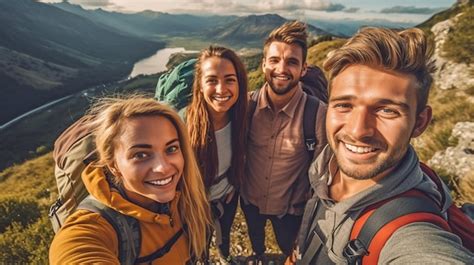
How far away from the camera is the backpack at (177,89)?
374 centimetres

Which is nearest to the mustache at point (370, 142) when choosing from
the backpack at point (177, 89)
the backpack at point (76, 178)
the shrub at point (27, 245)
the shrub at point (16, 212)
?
the backpack at point (76, 178)

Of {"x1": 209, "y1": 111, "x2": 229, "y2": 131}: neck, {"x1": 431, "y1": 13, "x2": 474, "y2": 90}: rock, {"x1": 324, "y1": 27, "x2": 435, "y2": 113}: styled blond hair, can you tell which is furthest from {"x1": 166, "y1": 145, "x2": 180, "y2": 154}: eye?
{"x1": 431, "y1": 13, "x2": 474, "y2": 90}: rock

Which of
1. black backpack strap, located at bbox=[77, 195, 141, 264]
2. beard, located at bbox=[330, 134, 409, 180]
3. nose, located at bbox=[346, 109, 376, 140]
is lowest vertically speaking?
black backpack strap, located at bbox=[77, 195, 141, 264]

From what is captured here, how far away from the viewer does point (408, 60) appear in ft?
6.51

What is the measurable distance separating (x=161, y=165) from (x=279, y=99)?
5.99ft

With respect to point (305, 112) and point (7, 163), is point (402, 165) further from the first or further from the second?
point (7, 163)

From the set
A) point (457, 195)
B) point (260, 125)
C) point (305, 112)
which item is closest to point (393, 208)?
point (305, 112)

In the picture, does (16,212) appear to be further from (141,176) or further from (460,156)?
(460,156)

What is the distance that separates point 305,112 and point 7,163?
196 ft

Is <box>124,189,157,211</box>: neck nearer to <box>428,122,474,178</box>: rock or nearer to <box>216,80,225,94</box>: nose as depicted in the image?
<box>216,80,225,94</box>: nose

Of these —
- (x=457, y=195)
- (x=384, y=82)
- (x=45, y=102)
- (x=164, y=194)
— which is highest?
(x=384, y=82)

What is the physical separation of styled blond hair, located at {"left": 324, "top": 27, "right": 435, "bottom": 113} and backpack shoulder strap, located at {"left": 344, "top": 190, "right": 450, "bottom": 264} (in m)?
0.59

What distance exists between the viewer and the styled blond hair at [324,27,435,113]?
1.99 meters

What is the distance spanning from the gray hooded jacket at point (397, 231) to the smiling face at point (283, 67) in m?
1.20
